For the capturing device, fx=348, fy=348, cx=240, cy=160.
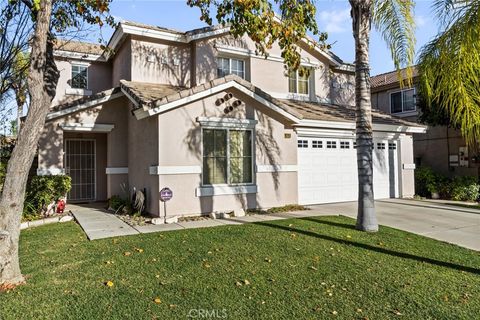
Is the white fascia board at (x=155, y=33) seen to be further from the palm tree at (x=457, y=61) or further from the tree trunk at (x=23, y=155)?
the palm tree at (x=457, y=61)

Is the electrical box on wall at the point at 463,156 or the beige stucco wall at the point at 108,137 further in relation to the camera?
the electrical box on wall at the point at 463,156

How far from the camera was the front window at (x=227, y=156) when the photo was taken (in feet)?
35.2

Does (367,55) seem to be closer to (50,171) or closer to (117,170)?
(117,170)

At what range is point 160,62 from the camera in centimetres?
1358

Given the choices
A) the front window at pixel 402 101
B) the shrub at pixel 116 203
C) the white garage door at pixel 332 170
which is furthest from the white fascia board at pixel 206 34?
the front window at pixel 402 101

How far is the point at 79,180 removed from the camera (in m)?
14.6

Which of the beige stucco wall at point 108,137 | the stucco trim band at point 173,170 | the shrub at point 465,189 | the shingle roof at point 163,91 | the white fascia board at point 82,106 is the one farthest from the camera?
the shrub at point 465,189

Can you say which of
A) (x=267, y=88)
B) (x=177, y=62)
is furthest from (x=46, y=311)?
(x=267, y=88)

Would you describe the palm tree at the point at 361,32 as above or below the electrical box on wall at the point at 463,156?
above

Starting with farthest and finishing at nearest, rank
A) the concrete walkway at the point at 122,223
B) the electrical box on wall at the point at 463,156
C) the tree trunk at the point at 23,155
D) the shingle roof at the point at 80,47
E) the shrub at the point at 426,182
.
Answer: the electrical box on wall at the point at 463,156 → the shrub at the point at 426,182 → the shingle roof at the point at 80,47 → the concrete walkway at the point at 122,223 → the tree trunk at the point at 23,155

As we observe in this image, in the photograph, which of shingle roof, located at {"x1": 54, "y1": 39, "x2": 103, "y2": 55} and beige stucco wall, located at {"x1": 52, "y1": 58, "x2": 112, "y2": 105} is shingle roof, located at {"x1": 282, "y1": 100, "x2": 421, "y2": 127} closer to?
beige stucco wall, located at {"x1": 52, "y1": 58, "x2": 112, "y2": 105}

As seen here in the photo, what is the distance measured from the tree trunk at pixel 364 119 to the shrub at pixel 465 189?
9.56 metres

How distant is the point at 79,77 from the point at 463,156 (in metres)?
18.8

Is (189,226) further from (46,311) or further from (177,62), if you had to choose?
(177,62)
